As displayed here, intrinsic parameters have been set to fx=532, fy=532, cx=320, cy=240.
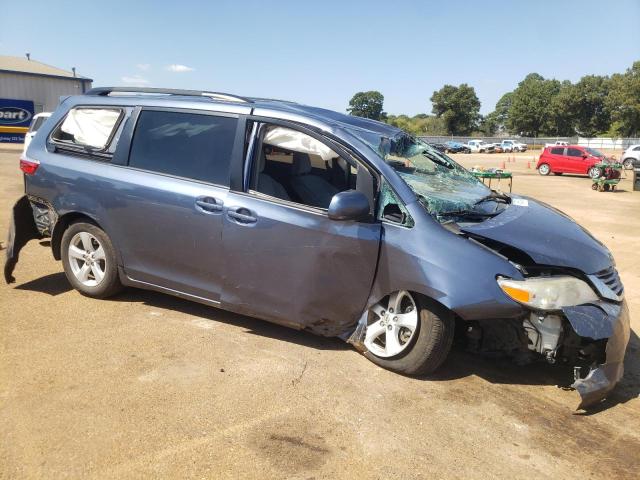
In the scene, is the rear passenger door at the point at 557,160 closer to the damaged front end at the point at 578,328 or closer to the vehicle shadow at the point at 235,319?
the damaged front end at the point at 578,328

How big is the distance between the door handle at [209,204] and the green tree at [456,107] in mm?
100351

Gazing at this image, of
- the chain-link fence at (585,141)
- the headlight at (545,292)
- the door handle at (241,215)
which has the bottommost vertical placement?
the headlight at (545,292)

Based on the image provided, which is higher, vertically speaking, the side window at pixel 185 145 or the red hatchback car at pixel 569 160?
the red hatchback car at pixel 569 160

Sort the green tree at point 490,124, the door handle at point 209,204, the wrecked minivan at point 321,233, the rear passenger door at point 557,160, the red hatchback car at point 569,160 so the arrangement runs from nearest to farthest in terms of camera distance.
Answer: the wrecked minivan at point 321,233, the door handle at point 209,204, the red hatchback car at point 569,160, the rear passenger door at point 557,160, the green tree at point 490,124

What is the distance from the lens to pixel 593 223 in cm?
1164

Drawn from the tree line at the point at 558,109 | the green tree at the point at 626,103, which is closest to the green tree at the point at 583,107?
the tree line at the point at 558,109

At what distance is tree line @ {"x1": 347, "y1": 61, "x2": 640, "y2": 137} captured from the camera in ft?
259

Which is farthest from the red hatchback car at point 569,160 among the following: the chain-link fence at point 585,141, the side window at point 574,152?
the chain-link fence at point 585,141

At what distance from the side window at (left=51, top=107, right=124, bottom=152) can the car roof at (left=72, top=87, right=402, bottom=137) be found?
0.11 m

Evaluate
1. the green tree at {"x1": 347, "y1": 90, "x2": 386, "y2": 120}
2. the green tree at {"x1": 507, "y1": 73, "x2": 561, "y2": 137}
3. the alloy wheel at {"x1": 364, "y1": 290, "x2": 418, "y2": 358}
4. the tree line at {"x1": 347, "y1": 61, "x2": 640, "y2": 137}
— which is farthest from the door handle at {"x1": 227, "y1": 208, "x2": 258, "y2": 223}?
the green tree at {"x1": 347, "y1": 90, "x2": 386, "y2": 120}

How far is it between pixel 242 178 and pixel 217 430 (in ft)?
5.87

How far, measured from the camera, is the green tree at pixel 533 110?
91.1 m

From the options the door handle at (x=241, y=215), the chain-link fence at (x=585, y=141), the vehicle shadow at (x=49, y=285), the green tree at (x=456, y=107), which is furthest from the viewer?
the green tree at (x=456, y=107)

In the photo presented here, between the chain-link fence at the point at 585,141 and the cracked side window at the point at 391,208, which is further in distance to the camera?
the chain-link fence at the point at 585,141
